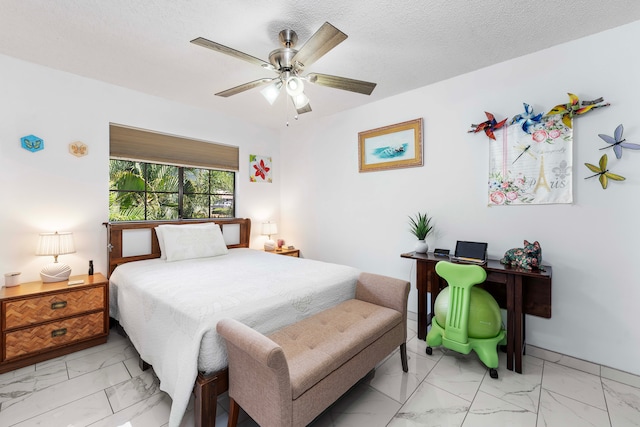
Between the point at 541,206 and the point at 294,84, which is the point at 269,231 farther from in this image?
the point at 541,206

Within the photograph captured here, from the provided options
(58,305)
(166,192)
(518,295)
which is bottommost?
(58,305)

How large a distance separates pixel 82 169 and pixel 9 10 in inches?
53.5

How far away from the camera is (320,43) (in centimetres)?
162

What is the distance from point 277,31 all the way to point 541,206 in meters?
2.57

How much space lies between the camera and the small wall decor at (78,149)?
2746 millimetres

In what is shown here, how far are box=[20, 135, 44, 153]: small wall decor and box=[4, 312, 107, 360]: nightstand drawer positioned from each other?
1.57 m

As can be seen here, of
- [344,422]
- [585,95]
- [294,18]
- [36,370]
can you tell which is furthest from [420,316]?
[36,370]

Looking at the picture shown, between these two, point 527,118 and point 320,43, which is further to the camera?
point 527,118

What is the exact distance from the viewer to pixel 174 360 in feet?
5.30

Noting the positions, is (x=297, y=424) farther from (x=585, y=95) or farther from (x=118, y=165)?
(x=118, y=165)

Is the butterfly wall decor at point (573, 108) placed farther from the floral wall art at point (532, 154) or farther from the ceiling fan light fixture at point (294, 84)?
the ceiling fan light fixture at point (294, 84)

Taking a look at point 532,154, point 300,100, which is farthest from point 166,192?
point 532,154

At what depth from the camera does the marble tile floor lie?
1681 millimetres

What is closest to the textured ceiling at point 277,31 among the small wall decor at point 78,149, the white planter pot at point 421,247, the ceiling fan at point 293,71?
the ceiling fan at point 293,71
